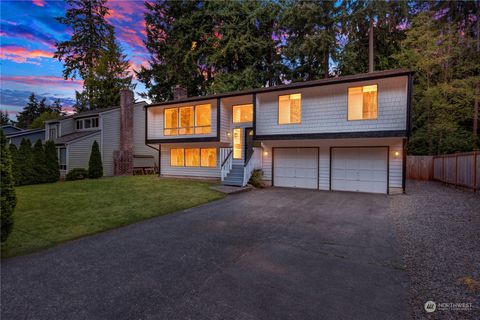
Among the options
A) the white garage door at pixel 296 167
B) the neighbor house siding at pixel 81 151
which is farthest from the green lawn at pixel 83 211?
the neighbor house siding at pixel 81 151

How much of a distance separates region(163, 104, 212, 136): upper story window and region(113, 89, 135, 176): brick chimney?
5.19 meters

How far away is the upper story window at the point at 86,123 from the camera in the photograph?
66.0 feet

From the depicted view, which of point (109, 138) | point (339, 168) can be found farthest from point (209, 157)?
point (109, 138)

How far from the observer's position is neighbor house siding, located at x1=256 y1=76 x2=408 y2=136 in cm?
1039

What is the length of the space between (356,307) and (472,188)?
480 inches

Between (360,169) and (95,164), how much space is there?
58.6ft

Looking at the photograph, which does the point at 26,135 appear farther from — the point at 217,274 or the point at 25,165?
the point at 217,274

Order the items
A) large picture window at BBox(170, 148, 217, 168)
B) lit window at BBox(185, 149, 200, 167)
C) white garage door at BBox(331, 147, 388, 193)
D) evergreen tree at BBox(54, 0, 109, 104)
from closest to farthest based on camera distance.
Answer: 1. white garage door at BBox(331, 147, 388, 193)
2. large picture window at BBox(170, 148, 217, 168)
3. lit window at BBox(185, 149, 200, 167)
4. evergreen tree at BBox(54, 0, 109, 104)

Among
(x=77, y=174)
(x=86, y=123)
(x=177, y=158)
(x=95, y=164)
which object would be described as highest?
(x=86, y=123)

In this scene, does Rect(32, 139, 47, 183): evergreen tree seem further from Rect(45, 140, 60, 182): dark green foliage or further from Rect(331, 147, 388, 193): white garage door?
Rect(331, 147, 388, 193): white garage door

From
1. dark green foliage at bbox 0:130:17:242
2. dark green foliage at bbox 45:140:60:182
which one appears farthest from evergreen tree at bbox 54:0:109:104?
dark green foliage at bbox 0:130:17:242

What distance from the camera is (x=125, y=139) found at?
19922 mm

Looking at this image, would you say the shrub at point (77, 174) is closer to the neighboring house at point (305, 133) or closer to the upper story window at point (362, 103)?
the neighboring house at point (305, 133)

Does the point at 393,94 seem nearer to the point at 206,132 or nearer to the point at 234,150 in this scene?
the point at 234,150
